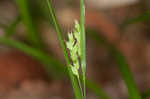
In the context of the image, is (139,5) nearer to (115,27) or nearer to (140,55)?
(115,27)

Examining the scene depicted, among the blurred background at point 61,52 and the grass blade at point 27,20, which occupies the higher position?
the grass blade at point 27,20

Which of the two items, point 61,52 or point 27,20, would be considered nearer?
point 27,20

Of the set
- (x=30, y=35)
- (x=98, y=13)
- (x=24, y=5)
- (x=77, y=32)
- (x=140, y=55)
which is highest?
(x=77, y=32)

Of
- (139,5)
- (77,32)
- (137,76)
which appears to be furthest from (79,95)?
(139,5)

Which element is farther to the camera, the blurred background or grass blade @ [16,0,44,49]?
the blurred background

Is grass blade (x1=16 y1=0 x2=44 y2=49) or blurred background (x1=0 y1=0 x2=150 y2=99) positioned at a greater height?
grass blade (x1=16 y1=0 x2=44 y2=49)

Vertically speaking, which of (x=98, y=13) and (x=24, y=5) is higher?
(x=24, y=5)

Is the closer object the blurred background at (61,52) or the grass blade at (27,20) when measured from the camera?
the grass blade at (27,20)

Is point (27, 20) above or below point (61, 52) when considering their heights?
above
